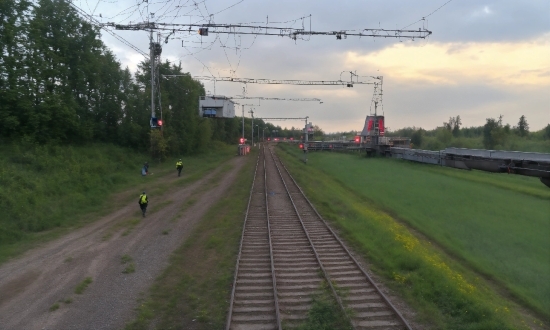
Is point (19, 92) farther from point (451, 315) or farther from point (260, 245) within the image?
point (451, 315)

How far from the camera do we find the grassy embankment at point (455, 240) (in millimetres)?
11094

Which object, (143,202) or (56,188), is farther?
(56,188)

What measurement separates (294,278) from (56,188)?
16713 mm

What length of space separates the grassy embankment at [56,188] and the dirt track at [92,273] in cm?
119

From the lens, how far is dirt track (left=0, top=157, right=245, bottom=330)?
32.0 ft

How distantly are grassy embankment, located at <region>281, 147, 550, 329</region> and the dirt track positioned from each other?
6.87 metres

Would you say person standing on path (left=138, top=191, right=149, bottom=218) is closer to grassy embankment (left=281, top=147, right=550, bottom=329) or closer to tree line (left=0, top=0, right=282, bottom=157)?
grassy embankment (left=281, top=147, right=550, bottom=329)

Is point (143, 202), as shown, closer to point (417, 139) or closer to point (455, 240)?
point (455, 240)

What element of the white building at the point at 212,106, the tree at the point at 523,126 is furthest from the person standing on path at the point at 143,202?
the tree at the point at 523,126

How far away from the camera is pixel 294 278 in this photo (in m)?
12.3

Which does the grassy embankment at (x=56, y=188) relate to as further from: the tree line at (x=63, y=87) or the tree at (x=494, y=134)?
the tree at (x=494, y=134)

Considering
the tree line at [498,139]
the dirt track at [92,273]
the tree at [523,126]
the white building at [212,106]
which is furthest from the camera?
the tree at [523,126]

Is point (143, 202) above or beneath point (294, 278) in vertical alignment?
above

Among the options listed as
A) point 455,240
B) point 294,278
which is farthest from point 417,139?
point 294,278
